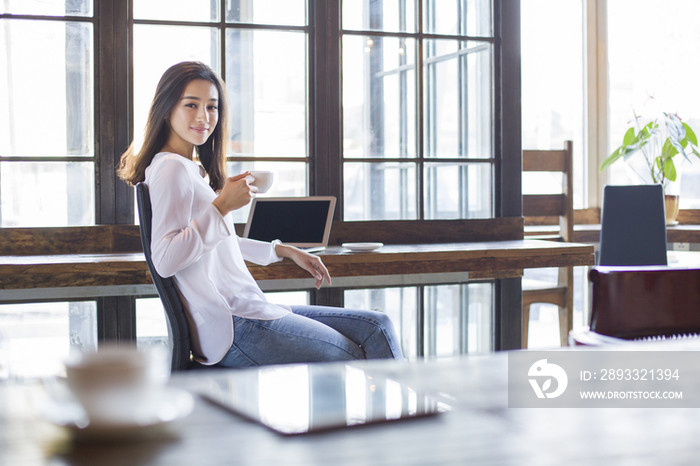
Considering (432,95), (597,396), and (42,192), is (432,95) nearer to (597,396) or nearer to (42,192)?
(42,192)

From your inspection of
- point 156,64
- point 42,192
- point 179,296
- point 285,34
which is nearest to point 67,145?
point 42,192

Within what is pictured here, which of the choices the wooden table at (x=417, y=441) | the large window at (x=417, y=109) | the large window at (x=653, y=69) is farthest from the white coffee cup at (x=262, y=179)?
the large window at (x=653, y=69)

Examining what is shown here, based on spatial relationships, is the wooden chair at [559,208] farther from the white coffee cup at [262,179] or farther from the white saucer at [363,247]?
the white coffee cup at [262,179]

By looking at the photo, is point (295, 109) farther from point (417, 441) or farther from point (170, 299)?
point (417, 441)

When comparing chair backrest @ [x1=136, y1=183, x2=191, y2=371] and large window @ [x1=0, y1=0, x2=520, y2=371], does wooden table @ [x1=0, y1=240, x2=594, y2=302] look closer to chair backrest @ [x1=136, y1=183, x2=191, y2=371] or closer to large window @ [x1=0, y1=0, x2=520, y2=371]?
large window @ [x1=0, y1=0, x2=520, y2=371]

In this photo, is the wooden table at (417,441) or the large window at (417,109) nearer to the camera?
the wooden table at (417,441)

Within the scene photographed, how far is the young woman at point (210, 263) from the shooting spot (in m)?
1.44

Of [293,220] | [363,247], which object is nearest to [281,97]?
[293,220]

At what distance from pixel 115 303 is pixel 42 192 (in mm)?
516

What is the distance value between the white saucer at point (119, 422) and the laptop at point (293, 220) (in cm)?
190

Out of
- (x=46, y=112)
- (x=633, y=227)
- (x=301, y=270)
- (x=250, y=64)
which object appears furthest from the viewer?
(x=633, y=227)

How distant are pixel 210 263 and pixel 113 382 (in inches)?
40.8

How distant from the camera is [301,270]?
6.98 feet

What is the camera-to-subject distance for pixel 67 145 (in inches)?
98.2
